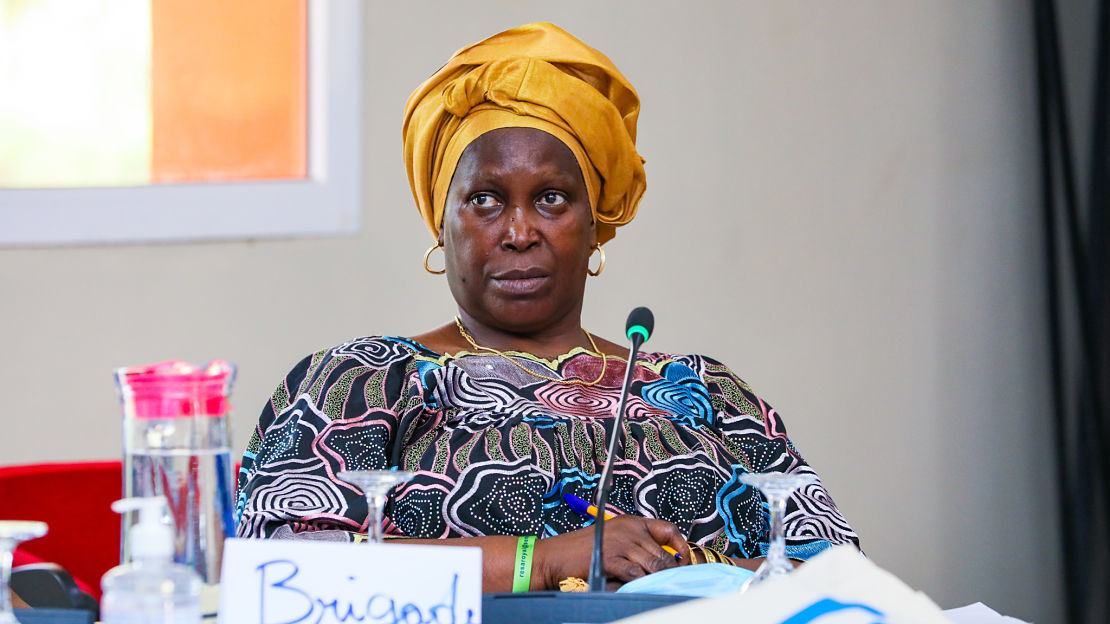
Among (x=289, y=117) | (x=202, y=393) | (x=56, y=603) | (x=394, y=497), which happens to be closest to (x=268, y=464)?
(x=394, y=497)

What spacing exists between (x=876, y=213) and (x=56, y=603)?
2.70m

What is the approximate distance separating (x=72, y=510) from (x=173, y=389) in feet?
4.38

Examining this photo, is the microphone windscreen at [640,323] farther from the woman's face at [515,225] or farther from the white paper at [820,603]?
the woman's face at [515,225]

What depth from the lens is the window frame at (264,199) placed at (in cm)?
287

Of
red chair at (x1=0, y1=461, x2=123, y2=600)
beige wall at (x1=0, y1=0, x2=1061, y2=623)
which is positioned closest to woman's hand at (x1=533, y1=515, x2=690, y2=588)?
red chair at (x1=0, y1=461, x2=123, y2=600)

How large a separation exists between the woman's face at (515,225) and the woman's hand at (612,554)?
24.7 inches

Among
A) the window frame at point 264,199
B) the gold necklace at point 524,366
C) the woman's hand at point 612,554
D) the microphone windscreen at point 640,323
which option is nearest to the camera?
the microphone windscreen at point 640,323

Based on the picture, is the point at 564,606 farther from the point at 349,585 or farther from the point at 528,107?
the point at 528,107

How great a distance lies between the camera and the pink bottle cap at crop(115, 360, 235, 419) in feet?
2.51

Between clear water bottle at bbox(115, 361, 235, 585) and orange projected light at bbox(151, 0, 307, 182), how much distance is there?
2.32 m

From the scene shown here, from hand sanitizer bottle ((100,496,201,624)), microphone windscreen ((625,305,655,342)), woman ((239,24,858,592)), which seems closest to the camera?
hand sanitizer bottle ((100,496,201,624))

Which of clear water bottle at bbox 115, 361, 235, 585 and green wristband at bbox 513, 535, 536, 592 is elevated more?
clear water bottle at bbox 115, 361, 235, 585

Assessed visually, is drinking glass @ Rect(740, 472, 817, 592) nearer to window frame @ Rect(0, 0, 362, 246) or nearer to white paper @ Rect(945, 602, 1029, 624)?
white paper @ Rect(945, 602, 1029, 624)

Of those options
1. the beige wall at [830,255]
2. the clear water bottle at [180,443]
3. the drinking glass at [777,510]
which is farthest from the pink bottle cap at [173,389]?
the beige wall at [830,255]
